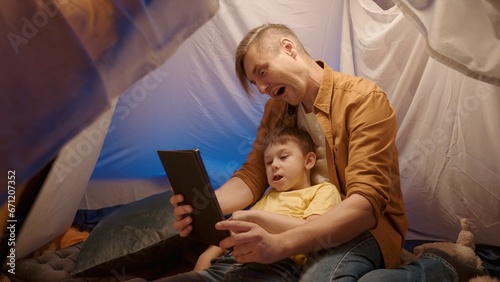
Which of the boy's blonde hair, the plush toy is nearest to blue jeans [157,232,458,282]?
the plush toy

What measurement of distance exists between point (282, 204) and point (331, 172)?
15 centimetres

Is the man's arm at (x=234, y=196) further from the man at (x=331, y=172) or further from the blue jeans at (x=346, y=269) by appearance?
the blue jeans at (x=346, y=269)

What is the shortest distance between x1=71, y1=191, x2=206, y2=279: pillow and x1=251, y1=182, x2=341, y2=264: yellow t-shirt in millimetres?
302

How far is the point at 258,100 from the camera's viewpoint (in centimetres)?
214

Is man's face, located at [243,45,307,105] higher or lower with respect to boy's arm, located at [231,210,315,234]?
higher

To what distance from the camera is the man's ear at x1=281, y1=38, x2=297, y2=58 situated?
146 cm

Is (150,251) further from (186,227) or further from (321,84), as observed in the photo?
(321,84)

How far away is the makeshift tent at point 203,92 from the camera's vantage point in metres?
0.93

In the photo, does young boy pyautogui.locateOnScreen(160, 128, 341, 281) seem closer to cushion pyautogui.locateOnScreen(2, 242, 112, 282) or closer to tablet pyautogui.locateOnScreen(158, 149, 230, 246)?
tablet pyautogui.locateOnScreen(158, 149, 230, 246)

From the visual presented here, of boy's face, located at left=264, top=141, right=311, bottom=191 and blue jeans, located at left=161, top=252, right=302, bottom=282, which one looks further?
boy's face, located at left=264, top=141, right=311, bottom=191

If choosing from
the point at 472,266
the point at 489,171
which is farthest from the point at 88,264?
the point at 489,171

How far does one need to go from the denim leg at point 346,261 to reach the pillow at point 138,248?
18.8 inches

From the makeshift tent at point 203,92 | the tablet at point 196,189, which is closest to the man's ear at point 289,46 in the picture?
the makeshift tent at point 203,92

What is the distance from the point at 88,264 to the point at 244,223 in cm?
62
